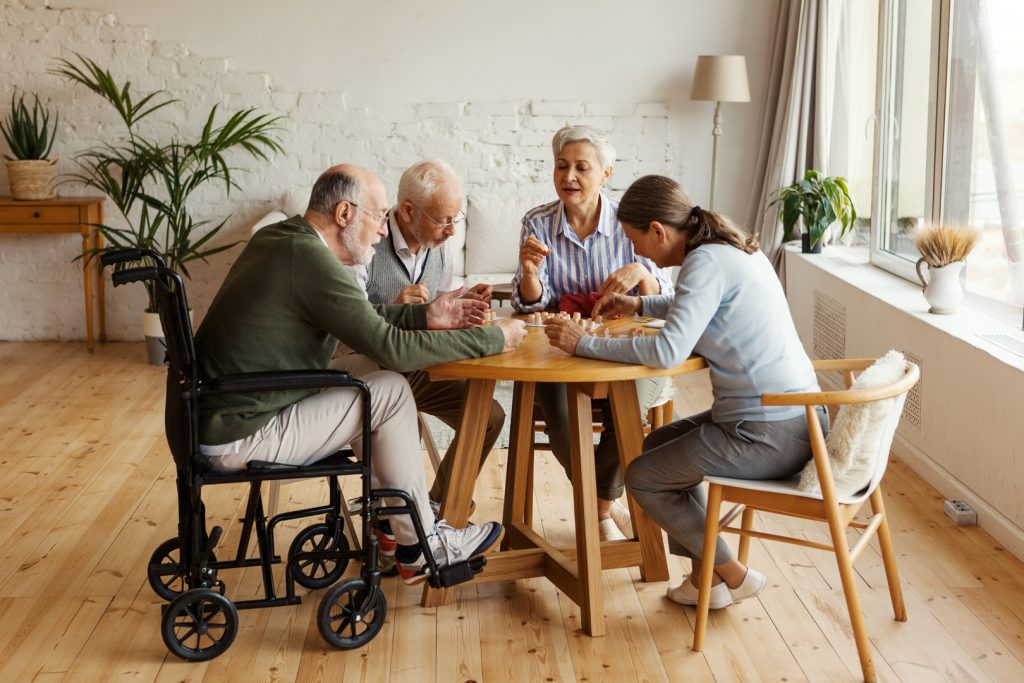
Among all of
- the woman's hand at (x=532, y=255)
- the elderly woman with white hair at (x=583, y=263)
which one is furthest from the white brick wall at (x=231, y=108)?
the woman's hand at (x=532, y=255)

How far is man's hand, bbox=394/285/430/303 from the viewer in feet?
10.9

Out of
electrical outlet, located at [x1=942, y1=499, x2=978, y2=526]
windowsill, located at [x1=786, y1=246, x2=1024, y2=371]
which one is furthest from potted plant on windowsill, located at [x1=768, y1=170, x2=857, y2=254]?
electrical outlet, located at [x1=942, y1=499, x2=978, y2=526]

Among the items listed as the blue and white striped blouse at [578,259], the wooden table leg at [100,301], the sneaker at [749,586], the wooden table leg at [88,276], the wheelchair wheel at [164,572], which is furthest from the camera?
the wooden table leg at [100,301]

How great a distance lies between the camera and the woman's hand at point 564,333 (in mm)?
2742

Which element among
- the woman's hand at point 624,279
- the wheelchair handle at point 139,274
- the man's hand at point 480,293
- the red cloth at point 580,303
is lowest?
the red cloth at point 580,303

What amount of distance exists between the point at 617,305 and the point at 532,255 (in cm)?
36

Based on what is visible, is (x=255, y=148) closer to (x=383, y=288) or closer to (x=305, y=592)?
(x=383, y=288)

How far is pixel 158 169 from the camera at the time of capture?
605 cm

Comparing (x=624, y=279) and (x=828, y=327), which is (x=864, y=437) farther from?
(x=828, y=327)

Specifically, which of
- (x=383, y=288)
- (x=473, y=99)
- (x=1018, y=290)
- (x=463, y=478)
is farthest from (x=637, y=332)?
(x=473, y=99)

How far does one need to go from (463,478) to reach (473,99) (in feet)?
12.7

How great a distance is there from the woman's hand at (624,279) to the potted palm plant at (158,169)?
10.4ft

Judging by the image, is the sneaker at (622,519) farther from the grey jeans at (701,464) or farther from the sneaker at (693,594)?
the grey jeans at (701,464)

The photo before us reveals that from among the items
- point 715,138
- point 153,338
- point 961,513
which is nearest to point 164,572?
point 961,513
